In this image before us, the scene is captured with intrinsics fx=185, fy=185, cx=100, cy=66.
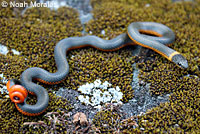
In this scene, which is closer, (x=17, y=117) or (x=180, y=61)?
(x=17, y=117)

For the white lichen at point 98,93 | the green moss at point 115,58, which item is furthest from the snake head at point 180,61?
the white lichen at point 98,93

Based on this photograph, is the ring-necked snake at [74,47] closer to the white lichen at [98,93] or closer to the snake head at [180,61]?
the snake head at [180,61]

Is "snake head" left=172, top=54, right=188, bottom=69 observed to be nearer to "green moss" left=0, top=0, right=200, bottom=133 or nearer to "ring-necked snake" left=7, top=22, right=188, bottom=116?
"ring-necked snake" left=7, top=22, right=188, bottom=116

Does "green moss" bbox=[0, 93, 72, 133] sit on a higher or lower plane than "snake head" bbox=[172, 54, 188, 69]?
lower

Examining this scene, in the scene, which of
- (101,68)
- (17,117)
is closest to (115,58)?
(101,68)

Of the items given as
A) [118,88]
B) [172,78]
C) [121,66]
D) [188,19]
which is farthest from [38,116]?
[188,19]

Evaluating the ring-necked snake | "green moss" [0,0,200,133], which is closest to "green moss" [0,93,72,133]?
"green moss" [0,0,200,133]

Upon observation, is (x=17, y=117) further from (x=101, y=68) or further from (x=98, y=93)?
(x=101, y=68)
